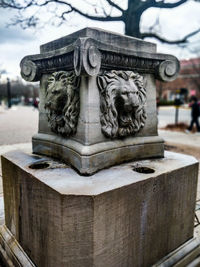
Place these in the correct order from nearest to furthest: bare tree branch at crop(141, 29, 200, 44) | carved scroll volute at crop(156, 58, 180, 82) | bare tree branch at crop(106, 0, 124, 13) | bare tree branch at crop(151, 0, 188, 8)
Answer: carved scroll volute at crop(156, 58, 180, 82) < bare tree branch at crop(106, 0, 124, 13) < bare tree branch at crop(151, 0, 188, 8) < bare tree branch at crop(141, 29, 200, 44)

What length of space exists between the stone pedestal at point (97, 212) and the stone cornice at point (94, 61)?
855mm

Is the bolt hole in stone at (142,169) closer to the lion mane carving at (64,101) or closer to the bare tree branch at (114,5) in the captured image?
the lion mane carving at (64,101)

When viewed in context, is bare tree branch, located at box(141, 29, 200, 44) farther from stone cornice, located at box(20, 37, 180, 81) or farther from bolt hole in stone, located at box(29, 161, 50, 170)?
bolt hole in stone, located at box(29, 161, 50, 170)

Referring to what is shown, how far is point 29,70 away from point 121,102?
1.06 m

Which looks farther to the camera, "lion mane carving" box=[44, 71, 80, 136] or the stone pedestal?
"lion mane carving" box=[44, 71, 80, 136]

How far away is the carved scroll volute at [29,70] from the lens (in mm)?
2242

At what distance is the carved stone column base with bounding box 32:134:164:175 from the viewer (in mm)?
1766

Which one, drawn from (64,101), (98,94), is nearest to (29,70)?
(64,101)

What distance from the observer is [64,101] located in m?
2.00

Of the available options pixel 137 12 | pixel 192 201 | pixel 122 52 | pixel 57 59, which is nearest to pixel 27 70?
pixel 57 59

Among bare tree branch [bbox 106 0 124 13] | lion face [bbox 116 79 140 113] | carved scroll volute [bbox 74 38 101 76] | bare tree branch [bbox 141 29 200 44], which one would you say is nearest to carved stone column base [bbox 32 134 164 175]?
lion face [bbox 116 79 140 113]

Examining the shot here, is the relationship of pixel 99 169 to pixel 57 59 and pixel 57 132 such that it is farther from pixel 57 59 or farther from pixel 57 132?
pixel 57 59

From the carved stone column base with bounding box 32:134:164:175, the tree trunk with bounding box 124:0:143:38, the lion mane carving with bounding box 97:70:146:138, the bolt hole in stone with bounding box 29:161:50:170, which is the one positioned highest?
the tree trunk with bounding box 124:0:143:38

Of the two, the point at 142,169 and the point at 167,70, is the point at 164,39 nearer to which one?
the point at 167,70
